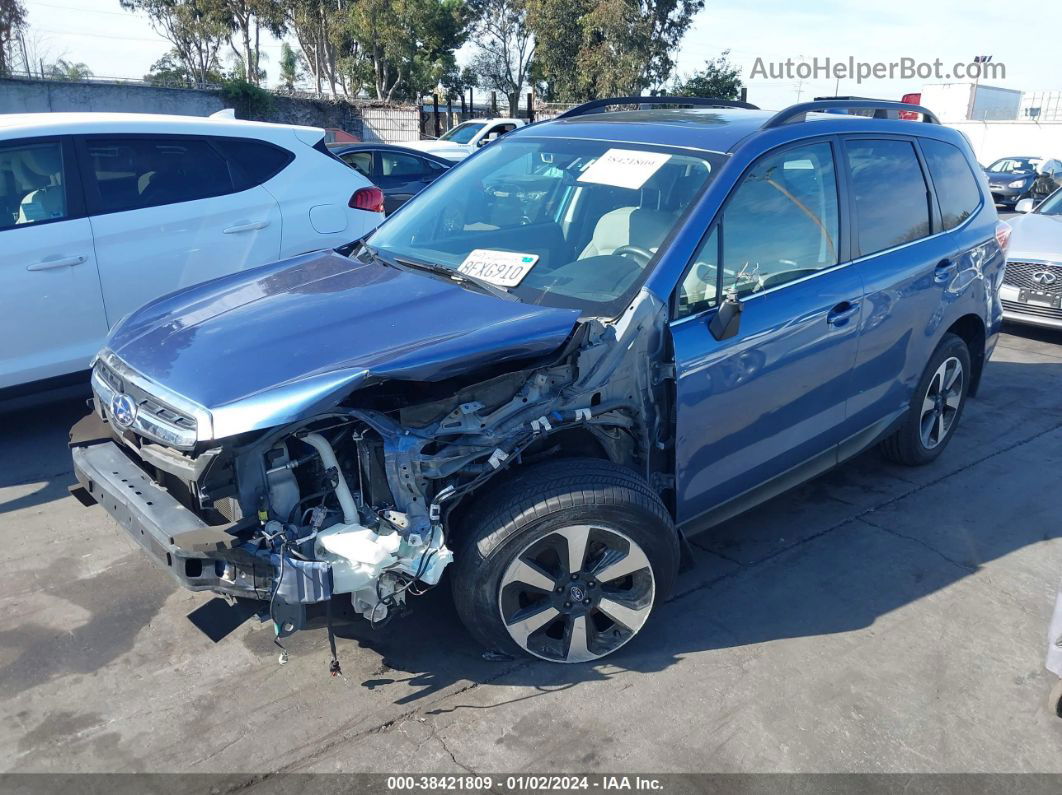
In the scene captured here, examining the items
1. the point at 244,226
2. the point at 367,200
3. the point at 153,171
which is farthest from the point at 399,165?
the point at 153,171

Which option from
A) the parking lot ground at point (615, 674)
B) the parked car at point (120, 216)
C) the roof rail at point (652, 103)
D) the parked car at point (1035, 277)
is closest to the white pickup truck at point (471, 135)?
the parked car at point (1035, 277)

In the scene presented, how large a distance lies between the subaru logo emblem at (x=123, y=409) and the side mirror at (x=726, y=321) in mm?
2040

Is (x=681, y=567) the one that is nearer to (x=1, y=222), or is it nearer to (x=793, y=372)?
(x=793, y=372)

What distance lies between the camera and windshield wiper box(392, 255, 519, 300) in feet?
10.8

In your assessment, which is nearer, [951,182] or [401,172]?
[951,182]

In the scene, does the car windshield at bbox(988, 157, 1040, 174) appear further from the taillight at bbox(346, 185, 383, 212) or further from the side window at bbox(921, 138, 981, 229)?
the taillight at bbox(346, 185, 383, 212)

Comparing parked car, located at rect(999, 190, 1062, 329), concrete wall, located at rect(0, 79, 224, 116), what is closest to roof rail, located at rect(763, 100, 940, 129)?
parked car, located at rect(999, 190, 1062, 329)

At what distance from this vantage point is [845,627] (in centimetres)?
346

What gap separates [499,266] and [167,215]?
9.47ft

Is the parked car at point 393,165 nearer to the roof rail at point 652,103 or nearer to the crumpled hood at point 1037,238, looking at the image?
the crumpled hood at point 1037,238

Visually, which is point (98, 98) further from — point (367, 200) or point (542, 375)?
point (542, 375)

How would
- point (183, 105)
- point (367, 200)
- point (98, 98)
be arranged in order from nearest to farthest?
point (367, 200), point (98, 98), point (183, 105)

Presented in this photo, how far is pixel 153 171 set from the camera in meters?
5.34

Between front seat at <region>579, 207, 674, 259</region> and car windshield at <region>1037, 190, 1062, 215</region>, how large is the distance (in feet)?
24.3
